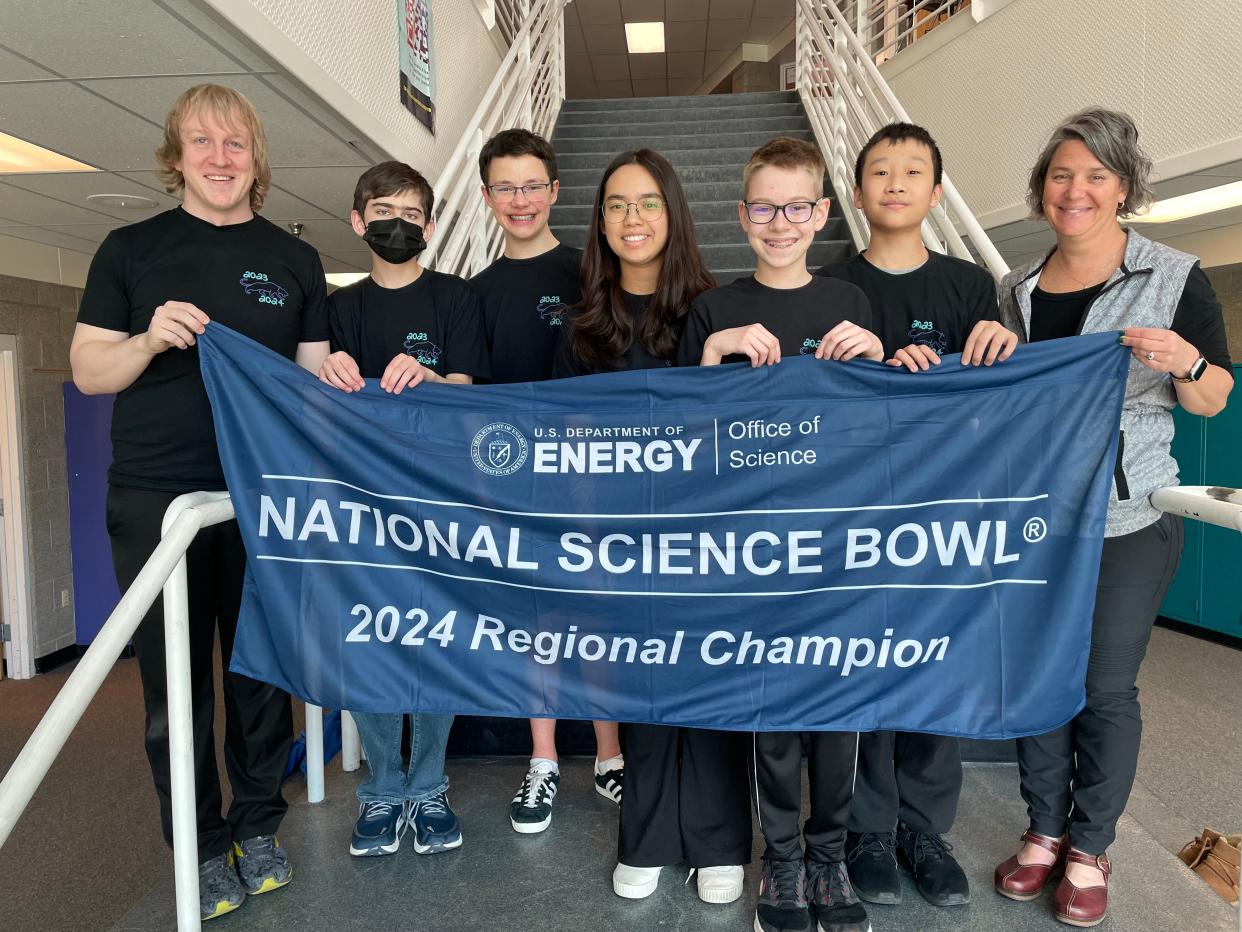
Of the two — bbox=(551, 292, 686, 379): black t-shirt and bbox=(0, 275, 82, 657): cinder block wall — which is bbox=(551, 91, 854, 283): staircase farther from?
bbox=(0, 275, 82, 657): cinder block wall

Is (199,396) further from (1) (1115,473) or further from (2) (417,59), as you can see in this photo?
(2) (417,59)

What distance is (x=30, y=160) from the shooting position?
3.59 metres

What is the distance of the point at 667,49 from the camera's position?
1192cm

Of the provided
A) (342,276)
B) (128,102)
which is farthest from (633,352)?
(342,276)

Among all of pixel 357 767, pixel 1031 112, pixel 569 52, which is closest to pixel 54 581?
pixel 357 767

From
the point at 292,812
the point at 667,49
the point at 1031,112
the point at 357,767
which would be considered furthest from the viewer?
the point at 667,49

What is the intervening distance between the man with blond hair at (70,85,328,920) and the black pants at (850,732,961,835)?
4.35 ft

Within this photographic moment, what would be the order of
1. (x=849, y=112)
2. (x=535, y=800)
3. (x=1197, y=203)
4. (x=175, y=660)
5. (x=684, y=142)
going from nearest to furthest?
(x=175, y=660), (x=535, y=800), (x=1197, y=203), (x=849, y=112), (x=684, y=142)

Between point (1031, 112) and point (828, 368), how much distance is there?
375 centimetres

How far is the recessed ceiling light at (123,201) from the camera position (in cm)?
417

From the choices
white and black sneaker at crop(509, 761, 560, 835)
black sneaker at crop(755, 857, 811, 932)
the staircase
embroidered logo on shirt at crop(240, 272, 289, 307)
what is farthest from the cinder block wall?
black sneaker at crop(755, 857, 811, 932)

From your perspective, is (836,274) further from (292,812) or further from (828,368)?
(292,812)

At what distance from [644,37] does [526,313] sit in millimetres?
10379

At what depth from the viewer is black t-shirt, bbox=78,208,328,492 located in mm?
1793
